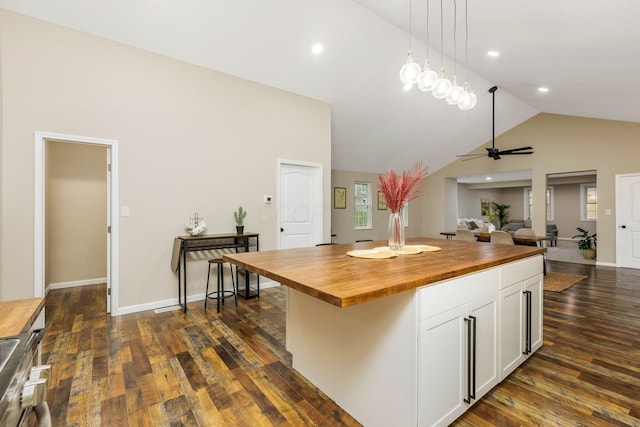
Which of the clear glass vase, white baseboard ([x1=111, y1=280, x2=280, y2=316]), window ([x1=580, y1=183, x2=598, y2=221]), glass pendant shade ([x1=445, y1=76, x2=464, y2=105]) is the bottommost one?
white baseboard ([x1=111, y1=280, x2=280, y2=316])

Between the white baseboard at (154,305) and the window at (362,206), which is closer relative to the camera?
the white baseboard at (154,305)

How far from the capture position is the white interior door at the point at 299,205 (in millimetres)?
4902

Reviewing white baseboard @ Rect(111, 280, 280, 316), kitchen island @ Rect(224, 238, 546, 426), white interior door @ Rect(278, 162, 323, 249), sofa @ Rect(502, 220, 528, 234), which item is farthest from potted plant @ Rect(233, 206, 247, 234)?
sofa @ Rect(502, 220, 528, 234)

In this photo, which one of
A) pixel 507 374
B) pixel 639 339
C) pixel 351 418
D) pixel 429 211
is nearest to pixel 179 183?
pixel 351 418

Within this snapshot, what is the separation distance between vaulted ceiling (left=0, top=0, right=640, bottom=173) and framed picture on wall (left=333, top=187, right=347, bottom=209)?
67.8 inches

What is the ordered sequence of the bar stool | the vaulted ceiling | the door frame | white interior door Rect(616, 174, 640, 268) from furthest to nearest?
white interior door Rect(616, 174, 640, 268) < the bar stool < the door frame < the vaulted ceiling

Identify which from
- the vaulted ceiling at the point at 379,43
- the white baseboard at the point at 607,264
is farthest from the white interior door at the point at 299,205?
the white baseboard at the point at 607,264

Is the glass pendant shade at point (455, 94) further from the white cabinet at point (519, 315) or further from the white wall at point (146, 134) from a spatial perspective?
the white wall at point (146, 134)

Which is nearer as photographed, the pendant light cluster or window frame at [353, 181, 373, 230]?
the pendant light cluster

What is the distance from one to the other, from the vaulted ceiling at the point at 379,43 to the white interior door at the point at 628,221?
4.25 ft

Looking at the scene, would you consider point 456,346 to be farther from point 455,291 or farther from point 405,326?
point 405,326

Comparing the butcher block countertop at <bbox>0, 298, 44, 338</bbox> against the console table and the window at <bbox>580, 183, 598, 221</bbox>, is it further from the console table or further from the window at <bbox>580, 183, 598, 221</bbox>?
the window at <bbox>580, 183, 598, 221</bbox>

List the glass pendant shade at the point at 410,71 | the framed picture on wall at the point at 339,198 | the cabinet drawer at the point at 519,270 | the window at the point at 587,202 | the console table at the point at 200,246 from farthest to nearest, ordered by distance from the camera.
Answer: the window at the point at 587,202, the framed picture on wall at the point at 339,198, the console table at the point at 200,246, the glass pendant shade at the point at 410,71, the cabinet drawer at the point at 519,270

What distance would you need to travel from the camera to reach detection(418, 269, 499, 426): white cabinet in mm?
1486
